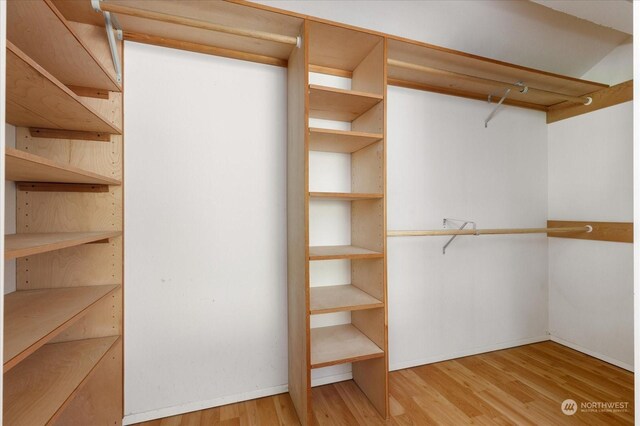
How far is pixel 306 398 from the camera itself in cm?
152

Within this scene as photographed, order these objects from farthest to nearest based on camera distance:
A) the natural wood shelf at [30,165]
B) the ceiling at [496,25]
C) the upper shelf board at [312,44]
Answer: the ceiling at [496,25]
the upper shelf board at [312,44]
the natural wood shelf at [30,165]

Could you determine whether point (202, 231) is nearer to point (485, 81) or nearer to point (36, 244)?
point (36, 244)

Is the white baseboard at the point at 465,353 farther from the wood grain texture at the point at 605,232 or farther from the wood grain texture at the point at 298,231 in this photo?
the wood grain texture at the point at 605,232

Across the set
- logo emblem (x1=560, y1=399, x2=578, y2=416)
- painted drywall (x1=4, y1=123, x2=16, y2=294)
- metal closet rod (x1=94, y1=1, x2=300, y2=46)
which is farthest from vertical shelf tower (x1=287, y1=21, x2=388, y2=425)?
painted drywall (x1=4, y1=123, x2=16, y2=294)

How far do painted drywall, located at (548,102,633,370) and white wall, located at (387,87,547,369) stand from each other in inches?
4.2

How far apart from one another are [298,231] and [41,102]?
3.93ft

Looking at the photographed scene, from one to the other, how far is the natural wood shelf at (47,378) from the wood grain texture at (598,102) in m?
3.62

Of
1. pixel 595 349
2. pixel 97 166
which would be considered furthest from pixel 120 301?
pixel 595 349

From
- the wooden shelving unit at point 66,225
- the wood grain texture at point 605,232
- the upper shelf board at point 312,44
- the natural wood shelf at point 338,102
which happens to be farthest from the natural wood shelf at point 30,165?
the wood grain texture at point 605,232

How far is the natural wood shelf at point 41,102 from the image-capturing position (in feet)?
2.90

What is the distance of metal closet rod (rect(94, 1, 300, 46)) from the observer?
132 centimetres

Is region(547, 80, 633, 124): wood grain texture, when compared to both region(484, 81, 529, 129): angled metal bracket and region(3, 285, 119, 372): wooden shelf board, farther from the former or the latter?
region(3, 285, 119, 372): wooden shelf board

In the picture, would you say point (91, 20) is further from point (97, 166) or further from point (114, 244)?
point (114, 244)

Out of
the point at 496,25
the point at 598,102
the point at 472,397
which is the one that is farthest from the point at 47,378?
the point at 598,102
